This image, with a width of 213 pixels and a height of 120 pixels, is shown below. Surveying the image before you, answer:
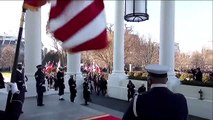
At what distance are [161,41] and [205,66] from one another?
66.6m

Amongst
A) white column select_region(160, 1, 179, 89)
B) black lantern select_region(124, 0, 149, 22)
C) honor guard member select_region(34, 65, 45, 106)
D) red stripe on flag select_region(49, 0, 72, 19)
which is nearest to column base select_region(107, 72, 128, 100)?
white column select_region(160, 1, 179, 89)

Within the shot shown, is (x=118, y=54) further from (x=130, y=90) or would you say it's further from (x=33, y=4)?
(x=33, y=4)

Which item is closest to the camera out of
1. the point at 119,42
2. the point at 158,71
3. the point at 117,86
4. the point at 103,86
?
the point at 158,71

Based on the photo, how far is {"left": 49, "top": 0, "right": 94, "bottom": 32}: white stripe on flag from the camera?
247 cm

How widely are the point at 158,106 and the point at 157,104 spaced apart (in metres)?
0.02

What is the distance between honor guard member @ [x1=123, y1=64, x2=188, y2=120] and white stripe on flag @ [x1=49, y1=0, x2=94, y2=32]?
3.48ft

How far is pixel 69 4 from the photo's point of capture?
2475 mm

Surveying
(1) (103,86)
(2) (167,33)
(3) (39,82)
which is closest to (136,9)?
(3) (39,82)

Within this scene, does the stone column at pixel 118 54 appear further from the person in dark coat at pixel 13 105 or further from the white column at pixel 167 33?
the person in dark coat at pixel 13 105

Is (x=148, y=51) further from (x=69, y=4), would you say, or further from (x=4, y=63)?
(x=69, y=4)

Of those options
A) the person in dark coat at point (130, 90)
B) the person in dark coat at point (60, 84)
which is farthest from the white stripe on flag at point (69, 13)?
the person in dark coat at point (130, 90)

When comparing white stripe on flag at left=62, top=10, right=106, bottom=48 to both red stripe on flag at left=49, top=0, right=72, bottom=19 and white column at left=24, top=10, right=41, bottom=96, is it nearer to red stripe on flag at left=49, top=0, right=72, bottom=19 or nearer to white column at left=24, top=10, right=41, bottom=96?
red stripe on flag at left=49, top=0, right=72, bottom=19

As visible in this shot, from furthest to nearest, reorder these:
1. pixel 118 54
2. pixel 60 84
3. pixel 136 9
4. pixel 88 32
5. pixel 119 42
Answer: pixel 118 54 → pixel 119 42 → pixel 60 84 → pixel 136 9 → pixel 88 32

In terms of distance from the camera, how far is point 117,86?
73.1 ft
